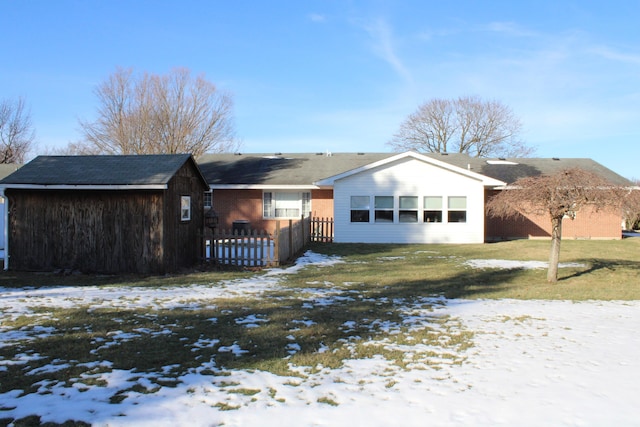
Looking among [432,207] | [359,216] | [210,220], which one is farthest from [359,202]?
[210,220]

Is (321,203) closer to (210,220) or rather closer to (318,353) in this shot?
(210,220)

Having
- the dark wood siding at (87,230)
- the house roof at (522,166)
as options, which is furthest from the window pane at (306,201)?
the dark wood siding at (87,230)

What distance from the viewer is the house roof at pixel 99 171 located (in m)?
12.5

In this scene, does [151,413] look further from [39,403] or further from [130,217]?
[130,217]

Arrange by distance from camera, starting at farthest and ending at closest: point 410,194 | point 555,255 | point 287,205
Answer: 1. point 287,205
2. point 410,194
3. point 555,255

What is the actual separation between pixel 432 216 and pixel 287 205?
284 inches

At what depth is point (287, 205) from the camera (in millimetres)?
24891

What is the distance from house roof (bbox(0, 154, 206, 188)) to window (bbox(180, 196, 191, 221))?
1077mm

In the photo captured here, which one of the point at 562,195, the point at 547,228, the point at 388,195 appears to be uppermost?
the point at 388,195

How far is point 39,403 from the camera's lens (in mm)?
4324

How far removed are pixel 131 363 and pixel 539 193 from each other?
30.7 feet

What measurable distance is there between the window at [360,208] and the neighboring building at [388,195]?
0.05m

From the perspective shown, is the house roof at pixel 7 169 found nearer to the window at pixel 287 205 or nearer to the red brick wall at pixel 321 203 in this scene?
the window at pixel 287 205

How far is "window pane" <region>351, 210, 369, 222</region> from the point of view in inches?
880
